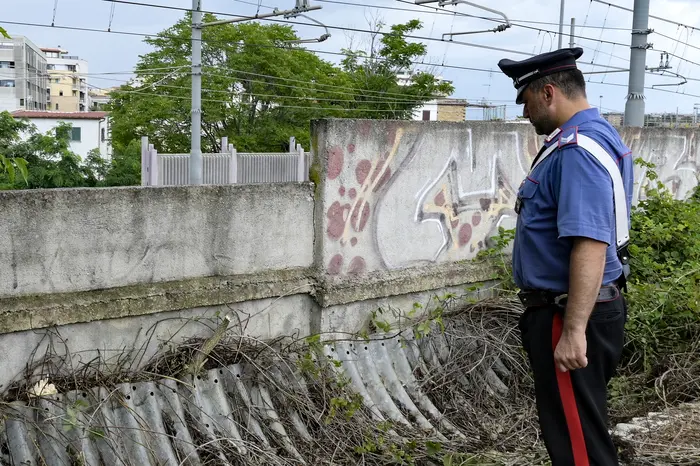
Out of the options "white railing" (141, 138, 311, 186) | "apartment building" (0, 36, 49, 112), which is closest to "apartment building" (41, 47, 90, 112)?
"apartment building" (0, 36, 49, 112)

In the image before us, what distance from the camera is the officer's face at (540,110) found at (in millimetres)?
3195

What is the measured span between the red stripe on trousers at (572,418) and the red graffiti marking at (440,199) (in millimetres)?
2732

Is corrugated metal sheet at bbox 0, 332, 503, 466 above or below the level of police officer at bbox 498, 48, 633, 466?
below

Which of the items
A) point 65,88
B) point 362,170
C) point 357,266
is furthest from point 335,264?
point 65,88

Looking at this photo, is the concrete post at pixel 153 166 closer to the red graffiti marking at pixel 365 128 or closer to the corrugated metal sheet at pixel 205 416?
the red graffiti marking at pixel 365 128

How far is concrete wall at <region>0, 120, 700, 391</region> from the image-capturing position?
13.4ft

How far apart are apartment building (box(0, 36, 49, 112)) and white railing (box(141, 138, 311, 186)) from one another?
5802 cm

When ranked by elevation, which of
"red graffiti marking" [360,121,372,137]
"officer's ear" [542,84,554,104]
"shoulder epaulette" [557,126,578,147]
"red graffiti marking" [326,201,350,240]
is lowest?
"red graffiti marking" [326,201,350,240]

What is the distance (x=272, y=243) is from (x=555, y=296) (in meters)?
2.26

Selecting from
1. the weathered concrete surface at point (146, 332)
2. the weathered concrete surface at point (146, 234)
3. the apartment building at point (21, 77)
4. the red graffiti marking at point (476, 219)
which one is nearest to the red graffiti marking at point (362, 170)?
the weathered concrete surface at point (146, 234)

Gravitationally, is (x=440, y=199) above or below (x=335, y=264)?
above

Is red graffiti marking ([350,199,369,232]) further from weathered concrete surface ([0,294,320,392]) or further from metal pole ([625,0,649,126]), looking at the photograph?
metal pole ([625,0,649,126])

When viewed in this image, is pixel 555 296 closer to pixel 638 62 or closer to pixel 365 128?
pixel 365 128

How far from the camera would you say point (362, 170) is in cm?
523
